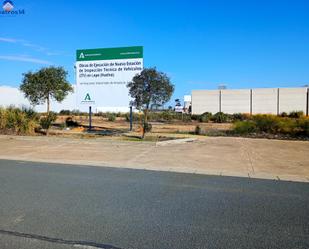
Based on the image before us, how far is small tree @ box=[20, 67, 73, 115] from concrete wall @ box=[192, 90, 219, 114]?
30887 millimetres

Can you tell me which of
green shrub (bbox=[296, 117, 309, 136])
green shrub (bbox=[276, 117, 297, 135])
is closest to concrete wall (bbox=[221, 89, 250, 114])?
green shrub (bbox=[276, 117, 297, 135])

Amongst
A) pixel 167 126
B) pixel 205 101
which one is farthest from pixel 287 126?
pixel 205 101

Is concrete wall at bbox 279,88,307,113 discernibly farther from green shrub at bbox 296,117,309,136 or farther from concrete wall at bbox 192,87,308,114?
green shrub at bbox 296,117,309,136

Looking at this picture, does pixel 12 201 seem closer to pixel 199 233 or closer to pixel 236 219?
pixel 199 233

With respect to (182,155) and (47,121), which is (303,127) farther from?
(47,121)

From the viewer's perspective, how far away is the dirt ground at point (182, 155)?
380 inches

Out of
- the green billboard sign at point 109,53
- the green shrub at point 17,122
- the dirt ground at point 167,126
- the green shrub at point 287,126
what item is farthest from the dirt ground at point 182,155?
the green billboard sign at point 109,53

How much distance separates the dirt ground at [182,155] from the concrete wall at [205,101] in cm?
3346

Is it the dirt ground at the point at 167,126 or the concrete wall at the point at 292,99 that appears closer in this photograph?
the dirt ground at the point at 167,126

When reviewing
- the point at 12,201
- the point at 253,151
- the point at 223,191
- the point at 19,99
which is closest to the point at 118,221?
the point at 12,201

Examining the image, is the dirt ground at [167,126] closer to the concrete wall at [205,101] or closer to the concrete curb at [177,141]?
the concrete curb at [177,141]

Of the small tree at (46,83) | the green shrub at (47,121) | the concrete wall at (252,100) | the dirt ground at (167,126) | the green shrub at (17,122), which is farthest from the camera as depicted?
the concrete wall at (252,100)

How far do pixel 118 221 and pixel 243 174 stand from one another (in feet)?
15.4

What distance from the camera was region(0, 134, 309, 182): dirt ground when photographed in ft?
31.7
